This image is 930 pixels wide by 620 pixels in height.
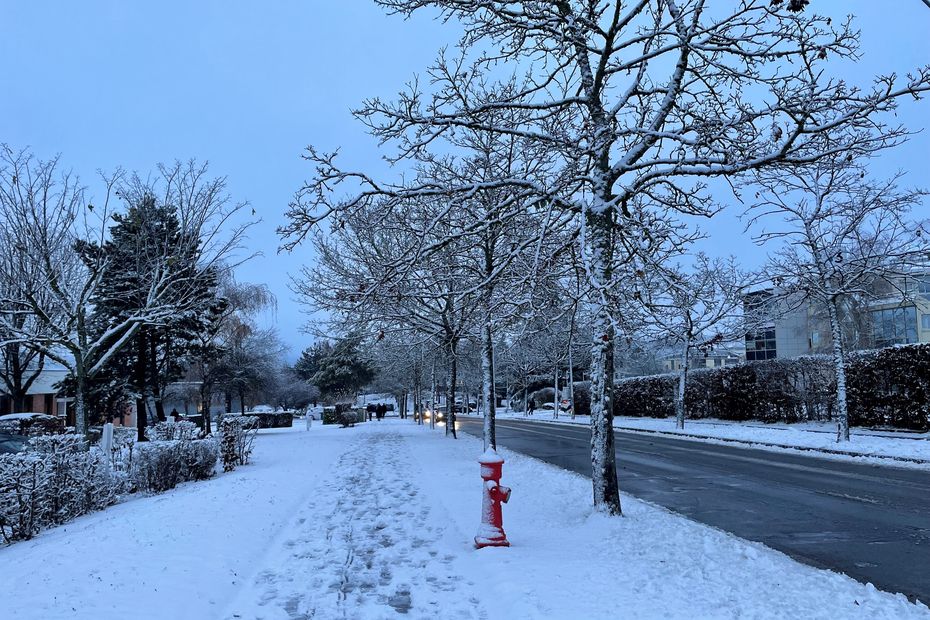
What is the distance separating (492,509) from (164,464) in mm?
7805

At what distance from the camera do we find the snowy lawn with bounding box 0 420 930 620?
14.2ft

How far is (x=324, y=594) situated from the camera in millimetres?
4742

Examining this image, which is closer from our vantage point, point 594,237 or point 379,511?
point 594,237

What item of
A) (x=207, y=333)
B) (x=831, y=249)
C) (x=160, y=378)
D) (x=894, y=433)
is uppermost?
(x=831, y=249)

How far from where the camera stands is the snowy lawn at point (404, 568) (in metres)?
4.32

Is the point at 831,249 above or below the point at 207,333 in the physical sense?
above

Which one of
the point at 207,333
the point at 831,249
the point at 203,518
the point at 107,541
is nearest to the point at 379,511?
the point at 203,518

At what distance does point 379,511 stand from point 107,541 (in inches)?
124

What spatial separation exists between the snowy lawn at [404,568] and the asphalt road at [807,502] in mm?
810

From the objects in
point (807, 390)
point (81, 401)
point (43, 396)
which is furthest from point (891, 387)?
point (43, 396)

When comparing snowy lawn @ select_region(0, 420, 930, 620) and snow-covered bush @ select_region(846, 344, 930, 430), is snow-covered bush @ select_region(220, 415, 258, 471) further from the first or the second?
snow-covered bush @ select_region(846, 344, 930, 430)

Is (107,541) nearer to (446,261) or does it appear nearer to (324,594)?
(324,594)

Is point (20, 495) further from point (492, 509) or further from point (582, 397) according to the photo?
point (582, 397)

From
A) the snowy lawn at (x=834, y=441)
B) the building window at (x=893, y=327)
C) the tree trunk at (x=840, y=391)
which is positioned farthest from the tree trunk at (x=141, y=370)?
the building window at (x=893, y=327)
